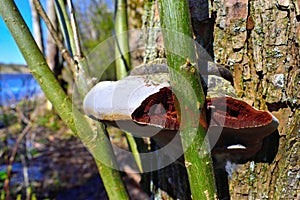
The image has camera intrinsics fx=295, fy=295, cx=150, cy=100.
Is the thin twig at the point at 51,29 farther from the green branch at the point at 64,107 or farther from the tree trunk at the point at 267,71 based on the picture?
the tree trunk at the point at 267,71

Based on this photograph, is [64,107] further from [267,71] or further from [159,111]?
[267,71]

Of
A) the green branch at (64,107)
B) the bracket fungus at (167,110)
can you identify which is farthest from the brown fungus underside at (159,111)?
the green branch at (64,107)

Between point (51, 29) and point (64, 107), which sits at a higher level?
point (51, 29)

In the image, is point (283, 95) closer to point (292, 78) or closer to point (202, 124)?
point (292, 78)

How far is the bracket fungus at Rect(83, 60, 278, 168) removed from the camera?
1.58 ft

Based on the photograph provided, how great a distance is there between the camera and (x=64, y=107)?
0.68 metres

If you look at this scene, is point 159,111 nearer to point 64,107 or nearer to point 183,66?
point 183,66

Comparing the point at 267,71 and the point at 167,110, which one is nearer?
the point at 167,110

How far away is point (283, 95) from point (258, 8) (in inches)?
8.2

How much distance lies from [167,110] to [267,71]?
1.04 ft

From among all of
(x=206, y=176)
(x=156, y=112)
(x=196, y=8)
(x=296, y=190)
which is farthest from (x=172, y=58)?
(x=296, y=190)

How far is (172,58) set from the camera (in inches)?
18.5

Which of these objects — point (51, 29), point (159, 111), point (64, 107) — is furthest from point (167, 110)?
point (51, 29)

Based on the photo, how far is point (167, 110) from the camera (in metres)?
0.49
